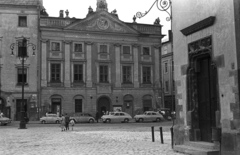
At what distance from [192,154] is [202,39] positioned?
3879 millimetres

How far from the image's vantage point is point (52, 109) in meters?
45.8

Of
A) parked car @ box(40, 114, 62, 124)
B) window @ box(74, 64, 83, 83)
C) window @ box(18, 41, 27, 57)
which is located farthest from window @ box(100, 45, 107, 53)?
parked car @ box(40, 114, 62, 124)

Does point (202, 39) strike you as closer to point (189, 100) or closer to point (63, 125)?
point (189, 100)

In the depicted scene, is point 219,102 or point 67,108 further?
point 67,108

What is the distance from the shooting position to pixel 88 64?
157 ft

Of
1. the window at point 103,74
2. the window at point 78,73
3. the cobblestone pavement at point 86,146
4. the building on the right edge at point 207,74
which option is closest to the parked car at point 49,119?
the window at point 78,73

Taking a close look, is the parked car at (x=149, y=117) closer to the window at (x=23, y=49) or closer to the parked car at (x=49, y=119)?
the parked car at (x=49, y=119)

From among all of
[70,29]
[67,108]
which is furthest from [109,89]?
[70,29]

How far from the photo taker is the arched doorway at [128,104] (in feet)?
161

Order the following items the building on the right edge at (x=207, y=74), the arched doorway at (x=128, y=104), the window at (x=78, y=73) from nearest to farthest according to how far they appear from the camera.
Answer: the building on the right edge at (x=207, y=74) → the window at (x=78, y=73) → the arched doorway at (x=128, y=104)

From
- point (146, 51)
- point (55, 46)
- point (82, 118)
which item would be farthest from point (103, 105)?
point (55, 46)

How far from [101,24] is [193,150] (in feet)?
129

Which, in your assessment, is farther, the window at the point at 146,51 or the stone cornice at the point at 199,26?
the window at the point at 146,51

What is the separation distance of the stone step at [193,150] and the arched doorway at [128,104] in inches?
1441
